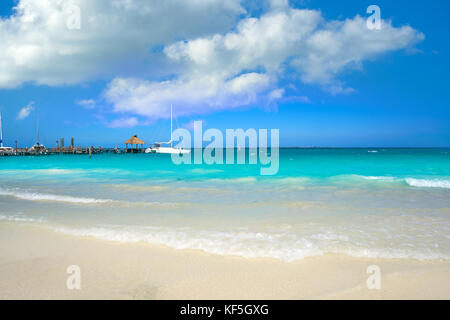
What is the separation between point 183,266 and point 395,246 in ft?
13.3

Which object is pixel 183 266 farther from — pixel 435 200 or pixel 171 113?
pixel 171 113

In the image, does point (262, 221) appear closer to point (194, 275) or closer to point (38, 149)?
point (194, 275)

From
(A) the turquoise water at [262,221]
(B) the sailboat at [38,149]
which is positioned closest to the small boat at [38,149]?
(B) the sailboat at [38,149]

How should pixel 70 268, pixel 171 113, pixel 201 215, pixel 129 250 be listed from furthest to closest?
pixel 171 113 → pixel 201 215 → pixel 129 250 → pixel 70 268

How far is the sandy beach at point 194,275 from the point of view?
10.3ft

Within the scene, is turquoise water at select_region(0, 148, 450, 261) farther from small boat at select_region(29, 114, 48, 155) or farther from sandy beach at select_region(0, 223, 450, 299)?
small boat at select_region(29, 114, 48, 155)

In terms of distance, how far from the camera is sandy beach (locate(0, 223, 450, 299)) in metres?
3.13

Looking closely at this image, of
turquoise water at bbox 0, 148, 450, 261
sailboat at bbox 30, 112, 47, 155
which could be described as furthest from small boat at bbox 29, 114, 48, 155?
turquoise water at bbox 0, 148, 450, 261

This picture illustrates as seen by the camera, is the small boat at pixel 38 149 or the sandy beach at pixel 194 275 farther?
the small boat at pixel 38 149

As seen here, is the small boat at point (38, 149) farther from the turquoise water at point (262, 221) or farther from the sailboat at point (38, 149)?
the turquoise water at point (262, 221)

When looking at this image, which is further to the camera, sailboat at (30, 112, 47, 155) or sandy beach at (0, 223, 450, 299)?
sailboat at (30, 112, 47, 155)

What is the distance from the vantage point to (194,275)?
3605mm
